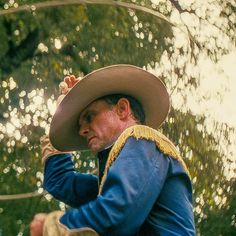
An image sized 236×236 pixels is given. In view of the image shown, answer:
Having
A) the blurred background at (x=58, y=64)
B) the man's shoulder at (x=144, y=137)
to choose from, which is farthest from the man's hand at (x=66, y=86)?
the blurred background at (x=58, y=64)

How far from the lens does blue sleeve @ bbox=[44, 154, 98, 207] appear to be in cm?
256

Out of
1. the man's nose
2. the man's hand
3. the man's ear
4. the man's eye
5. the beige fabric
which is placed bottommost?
the beige fabric

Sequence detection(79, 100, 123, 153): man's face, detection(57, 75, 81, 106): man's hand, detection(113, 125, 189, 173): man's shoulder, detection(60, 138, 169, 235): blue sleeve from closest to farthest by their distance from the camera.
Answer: detection(60, 138, 169, 235): blue sleeve → detection(113, 125, 189, 173): man's shoulder → detection(79, 100, 123, 153): man's face → detection(57, 75, 81, 106): man's hand

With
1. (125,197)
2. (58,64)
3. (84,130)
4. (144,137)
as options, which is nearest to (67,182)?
(84,130)

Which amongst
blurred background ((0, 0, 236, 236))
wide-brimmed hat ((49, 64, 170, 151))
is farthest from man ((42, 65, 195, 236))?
blurred background ((0, 0, 236, 236))

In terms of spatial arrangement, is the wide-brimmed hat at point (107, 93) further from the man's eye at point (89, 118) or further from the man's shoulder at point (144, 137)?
the man's shoulder at point (144, 137)

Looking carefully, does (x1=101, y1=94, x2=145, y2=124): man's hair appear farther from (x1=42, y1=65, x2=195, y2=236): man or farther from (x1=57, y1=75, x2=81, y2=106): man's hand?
(x1=57, y1=75, x2=81, y2=106): man's hand

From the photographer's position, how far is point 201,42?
20.6ft

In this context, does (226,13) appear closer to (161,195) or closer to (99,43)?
(99,43)

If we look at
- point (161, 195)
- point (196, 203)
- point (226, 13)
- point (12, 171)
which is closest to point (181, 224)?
point (161, 195)

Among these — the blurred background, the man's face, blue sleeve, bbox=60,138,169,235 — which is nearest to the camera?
blue sleeve, bbox=60,138,169,235

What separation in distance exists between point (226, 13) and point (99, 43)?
1.62 m

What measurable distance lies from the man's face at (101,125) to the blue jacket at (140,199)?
4 centimetres

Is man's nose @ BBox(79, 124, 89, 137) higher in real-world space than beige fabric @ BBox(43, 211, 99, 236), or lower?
higher
